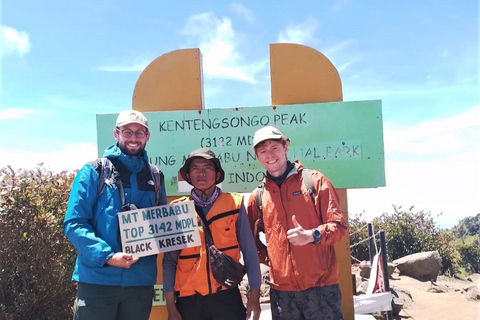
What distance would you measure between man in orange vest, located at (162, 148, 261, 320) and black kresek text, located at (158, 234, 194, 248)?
0.09 metres

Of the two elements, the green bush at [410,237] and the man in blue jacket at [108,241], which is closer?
the man in blue jacket at [108,241]

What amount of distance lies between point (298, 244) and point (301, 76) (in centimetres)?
278

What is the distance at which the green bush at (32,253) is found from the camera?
524 centimetres

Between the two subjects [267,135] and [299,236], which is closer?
[299,236]

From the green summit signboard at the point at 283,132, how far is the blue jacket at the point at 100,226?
193 cm

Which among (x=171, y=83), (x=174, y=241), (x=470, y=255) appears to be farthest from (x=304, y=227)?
(x=470, y=255)

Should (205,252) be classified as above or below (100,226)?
below

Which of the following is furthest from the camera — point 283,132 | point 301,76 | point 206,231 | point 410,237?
point 410,237

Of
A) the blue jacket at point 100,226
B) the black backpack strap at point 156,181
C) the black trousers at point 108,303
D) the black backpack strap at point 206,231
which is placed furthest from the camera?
the black backpack strap at point 156,181

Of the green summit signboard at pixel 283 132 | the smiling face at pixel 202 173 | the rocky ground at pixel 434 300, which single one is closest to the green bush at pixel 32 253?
the green summit signboard at pixel 283 132

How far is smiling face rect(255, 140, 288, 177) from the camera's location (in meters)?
3.39

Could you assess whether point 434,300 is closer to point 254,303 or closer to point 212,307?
point 254,303

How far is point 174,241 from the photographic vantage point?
10.5 ft

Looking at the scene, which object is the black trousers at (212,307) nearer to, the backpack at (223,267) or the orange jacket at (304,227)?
the backpack at (223,267)
